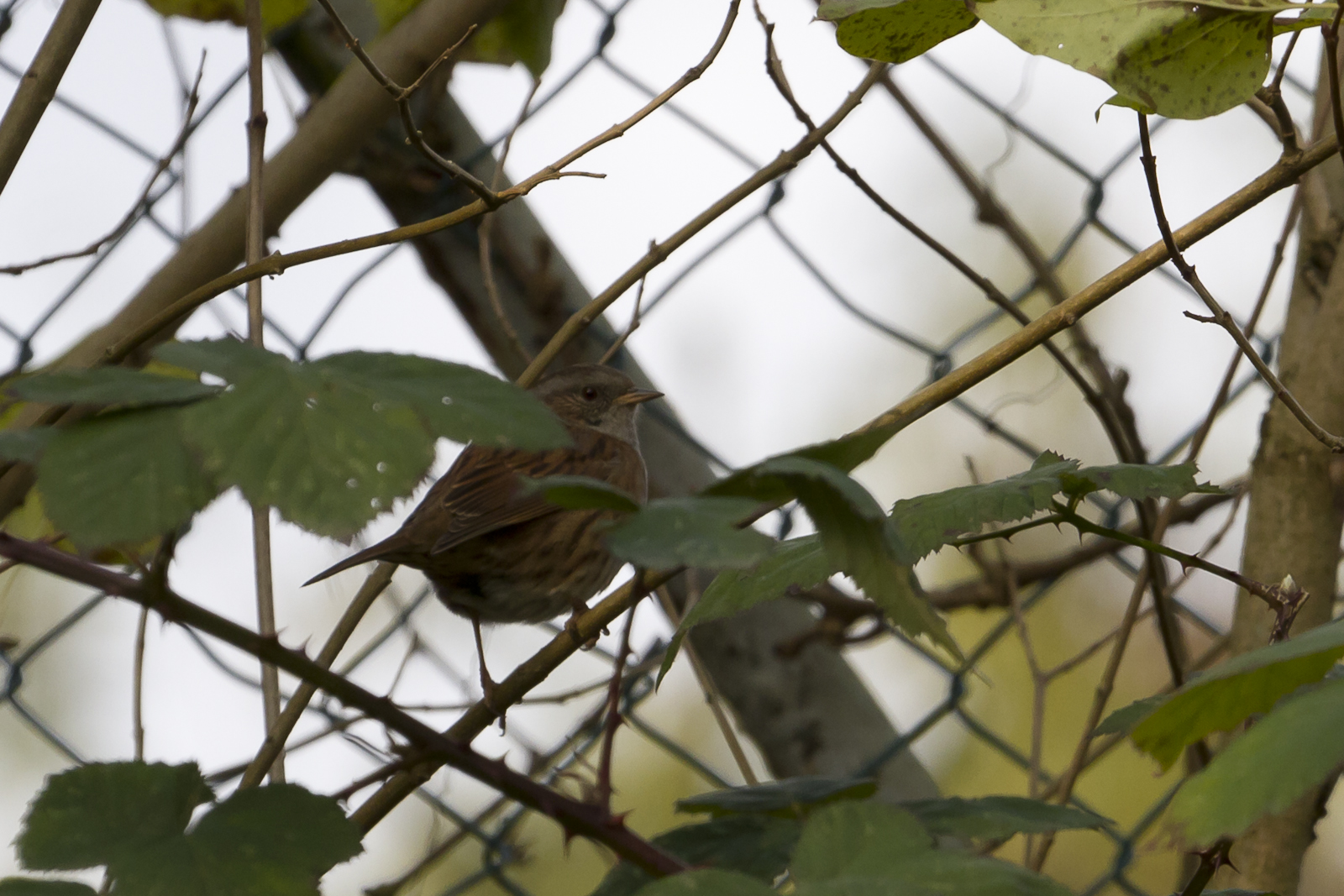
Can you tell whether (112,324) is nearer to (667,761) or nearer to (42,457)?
(42,457)

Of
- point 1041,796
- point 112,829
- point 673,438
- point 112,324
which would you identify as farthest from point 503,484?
point 112,829

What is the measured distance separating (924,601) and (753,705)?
140 cm

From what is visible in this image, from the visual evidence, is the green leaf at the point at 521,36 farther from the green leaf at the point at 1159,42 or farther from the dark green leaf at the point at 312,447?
the dark green leaf at the point at 312,447

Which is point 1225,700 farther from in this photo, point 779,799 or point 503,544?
point 503,544

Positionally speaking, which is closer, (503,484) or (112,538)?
(112,538)

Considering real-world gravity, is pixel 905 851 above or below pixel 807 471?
below

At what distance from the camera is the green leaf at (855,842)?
0.55 m

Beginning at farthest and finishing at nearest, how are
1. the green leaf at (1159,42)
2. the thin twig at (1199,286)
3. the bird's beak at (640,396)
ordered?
the bird's beak at (640,396) < the thin twig at (1199,286) < the green leaf at (1159,42)

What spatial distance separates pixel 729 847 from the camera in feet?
2.26

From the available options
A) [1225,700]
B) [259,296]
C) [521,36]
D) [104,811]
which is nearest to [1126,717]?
[1225,700]

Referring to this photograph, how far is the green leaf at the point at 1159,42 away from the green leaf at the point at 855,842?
0.49 metres

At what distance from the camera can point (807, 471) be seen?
1.77 ft

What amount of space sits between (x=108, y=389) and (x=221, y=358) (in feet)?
0.20

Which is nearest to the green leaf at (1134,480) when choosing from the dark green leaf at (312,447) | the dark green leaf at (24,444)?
the dark green leaf at (312,447)
